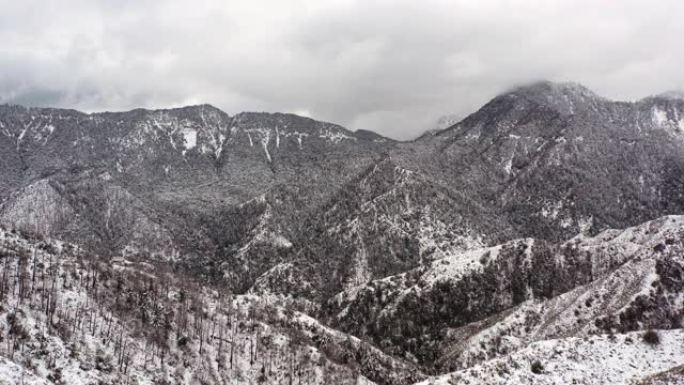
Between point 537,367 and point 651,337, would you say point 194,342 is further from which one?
point 651,337

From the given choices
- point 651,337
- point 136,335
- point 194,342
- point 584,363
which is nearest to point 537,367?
point 584,363

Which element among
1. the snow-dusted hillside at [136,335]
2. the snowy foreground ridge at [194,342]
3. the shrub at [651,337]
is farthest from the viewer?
the snow-dusted hillside at [136,335]

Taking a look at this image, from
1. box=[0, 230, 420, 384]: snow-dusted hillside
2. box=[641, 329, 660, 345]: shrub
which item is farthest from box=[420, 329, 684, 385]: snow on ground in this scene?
box=[0, 230, 420, 384]: snow-dusted hillside

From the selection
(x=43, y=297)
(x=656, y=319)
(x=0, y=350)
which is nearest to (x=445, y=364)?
(x=656, y=319)

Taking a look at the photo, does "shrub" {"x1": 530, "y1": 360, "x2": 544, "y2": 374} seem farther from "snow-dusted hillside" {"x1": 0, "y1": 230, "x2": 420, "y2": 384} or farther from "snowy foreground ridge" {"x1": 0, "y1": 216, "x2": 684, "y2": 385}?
"snow-dusted hillside" {"x1": 0, "y1": 230, "x2": 420, "y2": 384}

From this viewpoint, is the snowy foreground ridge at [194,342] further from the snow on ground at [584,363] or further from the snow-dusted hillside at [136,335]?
the snow-dusted hillside at [136,335]

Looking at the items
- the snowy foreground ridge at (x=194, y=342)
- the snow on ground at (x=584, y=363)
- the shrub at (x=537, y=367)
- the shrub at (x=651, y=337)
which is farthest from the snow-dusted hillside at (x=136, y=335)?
the shrub at (x=651, y=337)
